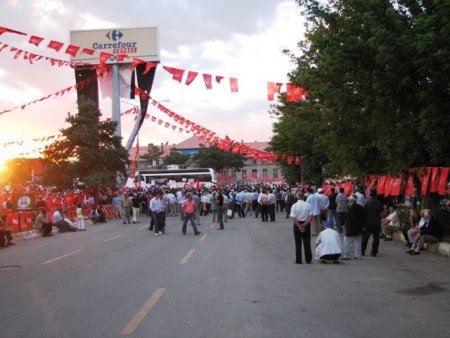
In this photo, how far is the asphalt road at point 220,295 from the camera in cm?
585

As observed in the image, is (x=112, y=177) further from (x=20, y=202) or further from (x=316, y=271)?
(x=316, y=271)

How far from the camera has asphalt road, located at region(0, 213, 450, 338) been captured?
5852mm

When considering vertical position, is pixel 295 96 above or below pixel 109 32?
below

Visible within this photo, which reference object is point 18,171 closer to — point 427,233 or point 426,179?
point 426,179

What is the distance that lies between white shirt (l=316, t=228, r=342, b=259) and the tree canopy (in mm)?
Result: 3267

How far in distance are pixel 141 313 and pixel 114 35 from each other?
47.2 meters

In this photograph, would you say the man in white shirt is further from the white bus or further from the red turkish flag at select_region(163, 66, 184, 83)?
the white bus

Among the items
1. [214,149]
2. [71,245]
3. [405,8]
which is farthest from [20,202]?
[214,149]

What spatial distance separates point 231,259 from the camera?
11664mm

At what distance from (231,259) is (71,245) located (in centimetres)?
704

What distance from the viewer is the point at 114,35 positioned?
49.8m

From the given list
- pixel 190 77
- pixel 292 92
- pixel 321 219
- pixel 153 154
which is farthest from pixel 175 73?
pixel 153 154

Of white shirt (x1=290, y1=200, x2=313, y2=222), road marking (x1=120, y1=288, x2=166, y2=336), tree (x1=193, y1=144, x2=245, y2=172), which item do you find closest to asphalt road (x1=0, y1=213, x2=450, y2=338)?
road marking (x1=120, y1=288, x2=166, y2=336)

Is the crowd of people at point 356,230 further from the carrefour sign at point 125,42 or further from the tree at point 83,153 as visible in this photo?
the carrefour sign at point 125,42
